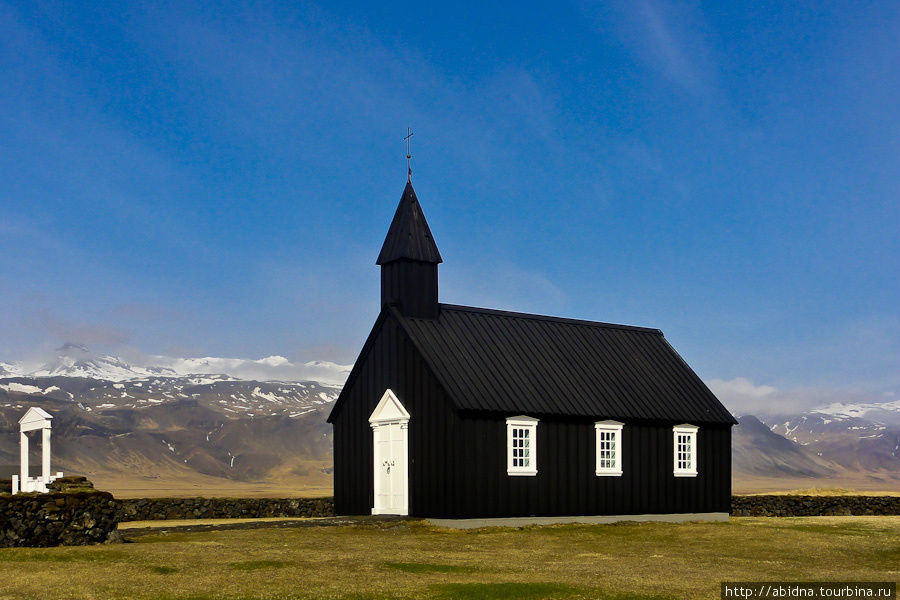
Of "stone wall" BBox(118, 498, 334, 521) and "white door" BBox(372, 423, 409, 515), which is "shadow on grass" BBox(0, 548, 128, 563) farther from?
"stone wall" BBox(118, 498, 334, 521)

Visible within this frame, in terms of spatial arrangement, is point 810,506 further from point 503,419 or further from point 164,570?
point 164,570

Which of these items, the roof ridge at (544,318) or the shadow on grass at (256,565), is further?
the roof ridge at (544,318)

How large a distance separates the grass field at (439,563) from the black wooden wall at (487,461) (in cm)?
147

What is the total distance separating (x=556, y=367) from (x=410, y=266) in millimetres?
5913

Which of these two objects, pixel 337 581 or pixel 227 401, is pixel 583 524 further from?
pixel 227 401

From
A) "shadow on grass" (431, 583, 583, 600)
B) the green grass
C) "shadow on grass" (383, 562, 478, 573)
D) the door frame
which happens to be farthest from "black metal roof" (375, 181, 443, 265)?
"shadow on grass" (431, 583, 583, 600)

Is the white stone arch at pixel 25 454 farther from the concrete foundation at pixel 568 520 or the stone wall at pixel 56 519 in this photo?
the concrete foundation at pixel 568 520

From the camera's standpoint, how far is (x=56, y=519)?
2212 cm

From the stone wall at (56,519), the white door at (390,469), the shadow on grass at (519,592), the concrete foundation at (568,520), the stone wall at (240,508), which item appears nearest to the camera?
the shadow on grass at (519,592)

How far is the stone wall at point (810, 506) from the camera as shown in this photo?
42.9m

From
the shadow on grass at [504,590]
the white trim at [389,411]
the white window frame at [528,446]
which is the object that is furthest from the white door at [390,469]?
the shadow on grass at [504,590]

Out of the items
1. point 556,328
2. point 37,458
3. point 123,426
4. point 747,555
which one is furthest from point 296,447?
point 747,555

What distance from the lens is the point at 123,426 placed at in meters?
146

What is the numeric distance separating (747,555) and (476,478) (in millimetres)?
8923
